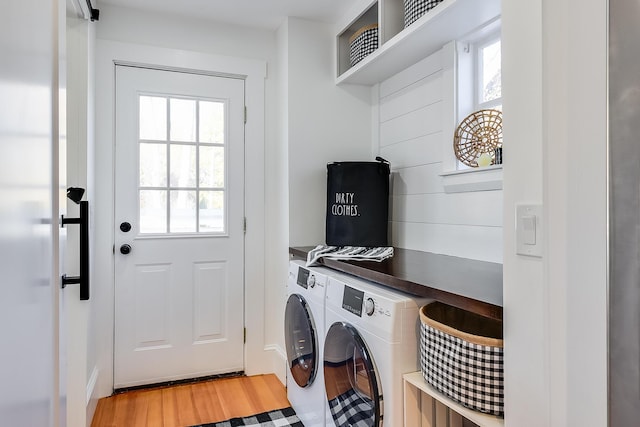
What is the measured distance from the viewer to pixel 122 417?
2344mm

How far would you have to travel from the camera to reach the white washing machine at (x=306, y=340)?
6.57 feet

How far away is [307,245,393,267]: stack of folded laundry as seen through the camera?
6.90ft

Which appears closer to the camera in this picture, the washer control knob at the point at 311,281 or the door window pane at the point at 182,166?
the washer control knob at the point at 311,281

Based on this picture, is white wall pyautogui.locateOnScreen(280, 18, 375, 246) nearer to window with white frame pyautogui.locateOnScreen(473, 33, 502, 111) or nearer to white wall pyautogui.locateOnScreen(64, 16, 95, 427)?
window with white frame pyautogui.locateOnScreen(473, 33, 502, 111)

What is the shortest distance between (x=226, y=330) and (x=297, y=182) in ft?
3.58

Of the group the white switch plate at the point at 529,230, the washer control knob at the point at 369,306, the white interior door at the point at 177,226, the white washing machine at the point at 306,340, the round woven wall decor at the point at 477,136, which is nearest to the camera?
the white switch plate at the point at 529,230

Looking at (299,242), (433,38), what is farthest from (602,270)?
(299,242)

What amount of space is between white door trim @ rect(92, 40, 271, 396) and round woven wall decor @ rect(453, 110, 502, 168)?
53.6 inches

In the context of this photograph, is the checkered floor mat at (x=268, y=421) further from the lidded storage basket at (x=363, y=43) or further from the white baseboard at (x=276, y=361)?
the lidded storage basket at (x=363, y=43)

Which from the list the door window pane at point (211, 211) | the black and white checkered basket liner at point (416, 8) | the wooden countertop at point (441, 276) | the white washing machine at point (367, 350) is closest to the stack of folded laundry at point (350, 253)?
the wooden countertop at point (441, 276)

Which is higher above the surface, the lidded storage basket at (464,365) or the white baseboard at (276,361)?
the lidded storage basket at (464,365)

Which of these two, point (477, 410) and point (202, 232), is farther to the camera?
point (202, 232)

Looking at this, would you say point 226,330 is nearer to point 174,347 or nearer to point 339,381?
point 174,347

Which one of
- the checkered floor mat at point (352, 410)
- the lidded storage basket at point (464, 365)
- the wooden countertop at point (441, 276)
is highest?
the wooden countertop at point (441, 276)
